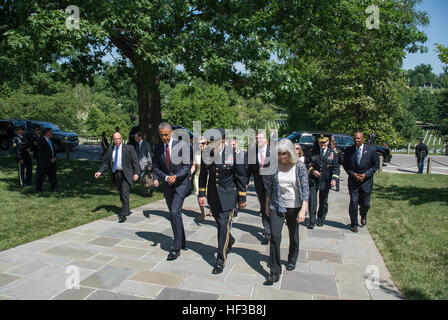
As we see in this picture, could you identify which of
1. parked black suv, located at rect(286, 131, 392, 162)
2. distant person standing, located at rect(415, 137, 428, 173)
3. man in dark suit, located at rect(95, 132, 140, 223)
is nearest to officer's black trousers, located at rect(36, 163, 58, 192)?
man in dark suit, located at rect(95, 132, 140, 223)

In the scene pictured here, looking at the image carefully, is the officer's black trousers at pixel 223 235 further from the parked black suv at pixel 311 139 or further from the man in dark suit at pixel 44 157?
the parked black suv at pixel 311 139

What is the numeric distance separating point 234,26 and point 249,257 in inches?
270

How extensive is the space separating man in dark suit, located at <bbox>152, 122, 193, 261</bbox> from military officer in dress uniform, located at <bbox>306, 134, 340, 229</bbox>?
298cm

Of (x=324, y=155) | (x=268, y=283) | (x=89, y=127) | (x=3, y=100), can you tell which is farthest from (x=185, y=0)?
(x=89, y=127)

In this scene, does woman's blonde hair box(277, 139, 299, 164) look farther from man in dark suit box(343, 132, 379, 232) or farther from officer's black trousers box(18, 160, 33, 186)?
officer's black trousers box(18, 160, 33, 186)

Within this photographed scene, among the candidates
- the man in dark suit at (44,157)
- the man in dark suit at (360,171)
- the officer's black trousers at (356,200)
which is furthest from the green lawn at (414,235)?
the man in dark suit at (44,157)

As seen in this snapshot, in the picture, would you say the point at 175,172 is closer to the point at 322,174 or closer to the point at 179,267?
the point at 179,267

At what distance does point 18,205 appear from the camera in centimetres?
843

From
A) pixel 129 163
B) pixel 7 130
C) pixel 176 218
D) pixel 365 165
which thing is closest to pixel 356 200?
pixel 365 165

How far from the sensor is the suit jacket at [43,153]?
9.99m

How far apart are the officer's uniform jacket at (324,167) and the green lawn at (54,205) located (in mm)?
4649

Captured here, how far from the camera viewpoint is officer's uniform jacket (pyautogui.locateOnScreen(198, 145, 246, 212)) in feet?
15.6

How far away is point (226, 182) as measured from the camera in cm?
483
